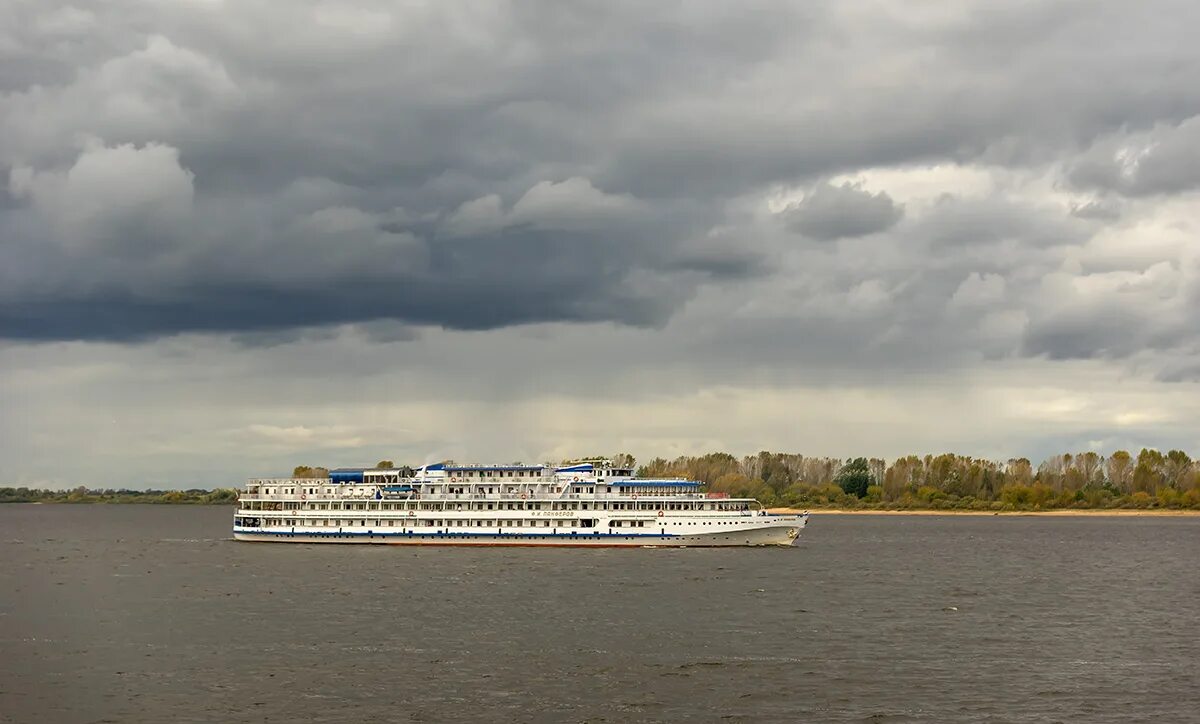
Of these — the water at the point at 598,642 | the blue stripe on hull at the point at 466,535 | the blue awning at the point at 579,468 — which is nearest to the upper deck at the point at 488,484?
the blue awning at the point at 579,468

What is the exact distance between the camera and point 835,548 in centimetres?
15450

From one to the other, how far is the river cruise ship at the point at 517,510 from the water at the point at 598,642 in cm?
813

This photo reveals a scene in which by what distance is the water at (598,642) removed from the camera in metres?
50.5

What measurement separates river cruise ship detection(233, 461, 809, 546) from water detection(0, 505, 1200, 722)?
8.13m

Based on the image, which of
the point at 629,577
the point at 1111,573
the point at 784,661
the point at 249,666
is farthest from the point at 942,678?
the point at 1111,573

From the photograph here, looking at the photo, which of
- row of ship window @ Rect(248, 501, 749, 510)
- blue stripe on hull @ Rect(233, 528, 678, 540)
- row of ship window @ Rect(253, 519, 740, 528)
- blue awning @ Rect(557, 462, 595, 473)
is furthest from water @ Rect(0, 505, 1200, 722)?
blue awning @ Rect(557, 462, 595, 473)

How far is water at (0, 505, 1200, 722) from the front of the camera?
5050 centimetres

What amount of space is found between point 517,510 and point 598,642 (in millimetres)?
68036

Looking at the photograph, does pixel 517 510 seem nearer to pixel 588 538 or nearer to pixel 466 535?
pixel 466 535

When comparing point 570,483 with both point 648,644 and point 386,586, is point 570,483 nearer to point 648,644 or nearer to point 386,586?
point 386,586

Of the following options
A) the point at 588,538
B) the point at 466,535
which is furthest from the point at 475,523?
the point at 588,538

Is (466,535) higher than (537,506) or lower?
lower

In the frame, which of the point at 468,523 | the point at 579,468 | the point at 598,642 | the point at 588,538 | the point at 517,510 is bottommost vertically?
the point at 598,642

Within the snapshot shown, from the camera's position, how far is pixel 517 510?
135 metres
